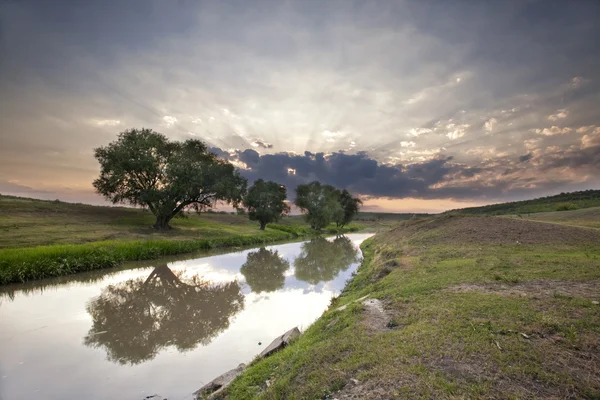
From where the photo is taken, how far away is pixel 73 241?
23734 millimetres

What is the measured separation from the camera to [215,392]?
578 centimetres

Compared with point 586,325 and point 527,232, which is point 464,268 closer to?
point 586,325

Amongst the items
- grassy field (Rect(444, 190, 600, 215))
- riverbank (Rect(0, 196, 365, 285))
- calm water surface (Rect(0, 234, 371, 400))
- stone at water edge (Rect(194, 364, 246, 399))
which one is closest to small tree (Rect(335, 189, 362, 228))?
grassy field (Rect(444, 190, 600, 215))

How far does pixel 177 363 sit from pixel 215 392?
2412mm

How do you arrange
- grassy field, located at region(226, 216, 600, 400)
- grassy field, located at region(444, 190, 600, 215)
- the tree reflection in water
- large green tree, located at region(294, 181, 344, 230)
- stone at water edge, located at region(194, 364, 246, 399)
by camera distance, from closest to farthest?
grassy field, located at region(226, 216, 600, 400), stone at water edge, located at region(194, 364, 246, 399), the tree reflection in water, grassy field, located at region(444, 190, 600, 215), large green tree, located at region(294, 181, 344, 230)

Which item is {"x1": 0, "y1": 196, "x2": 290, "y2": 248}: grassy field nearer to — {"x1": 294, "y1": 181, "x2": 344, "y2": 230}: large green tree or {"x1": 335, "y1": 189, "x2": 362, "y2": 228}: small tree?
{"x1": 294, "y1": 181, "x2": 344, "y2": 230}: large green tree

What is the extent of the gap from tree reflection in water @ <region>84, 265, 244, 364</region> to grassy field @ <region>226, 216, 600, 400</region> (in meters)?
3.65

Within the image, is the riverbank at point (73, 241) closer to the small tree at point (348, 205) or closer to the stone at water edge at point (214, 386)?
the stone at water edge at point (214, 386)

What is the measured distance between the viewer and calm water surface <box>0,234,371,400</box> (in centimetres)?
679

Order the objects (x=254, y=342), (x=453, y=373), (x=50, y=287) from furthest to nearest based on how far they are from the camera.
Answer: (x=50, y=287) → (x=254, y=342) → (x=453, y=373)

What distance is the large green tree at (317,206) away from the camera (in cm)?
6867

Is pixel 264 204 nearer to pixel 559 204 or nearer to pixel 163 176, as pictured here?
pixel 163 176

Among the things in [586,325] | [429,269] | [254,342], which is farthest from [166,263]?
[586,325]

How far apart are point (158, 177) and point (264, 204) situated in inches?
790
